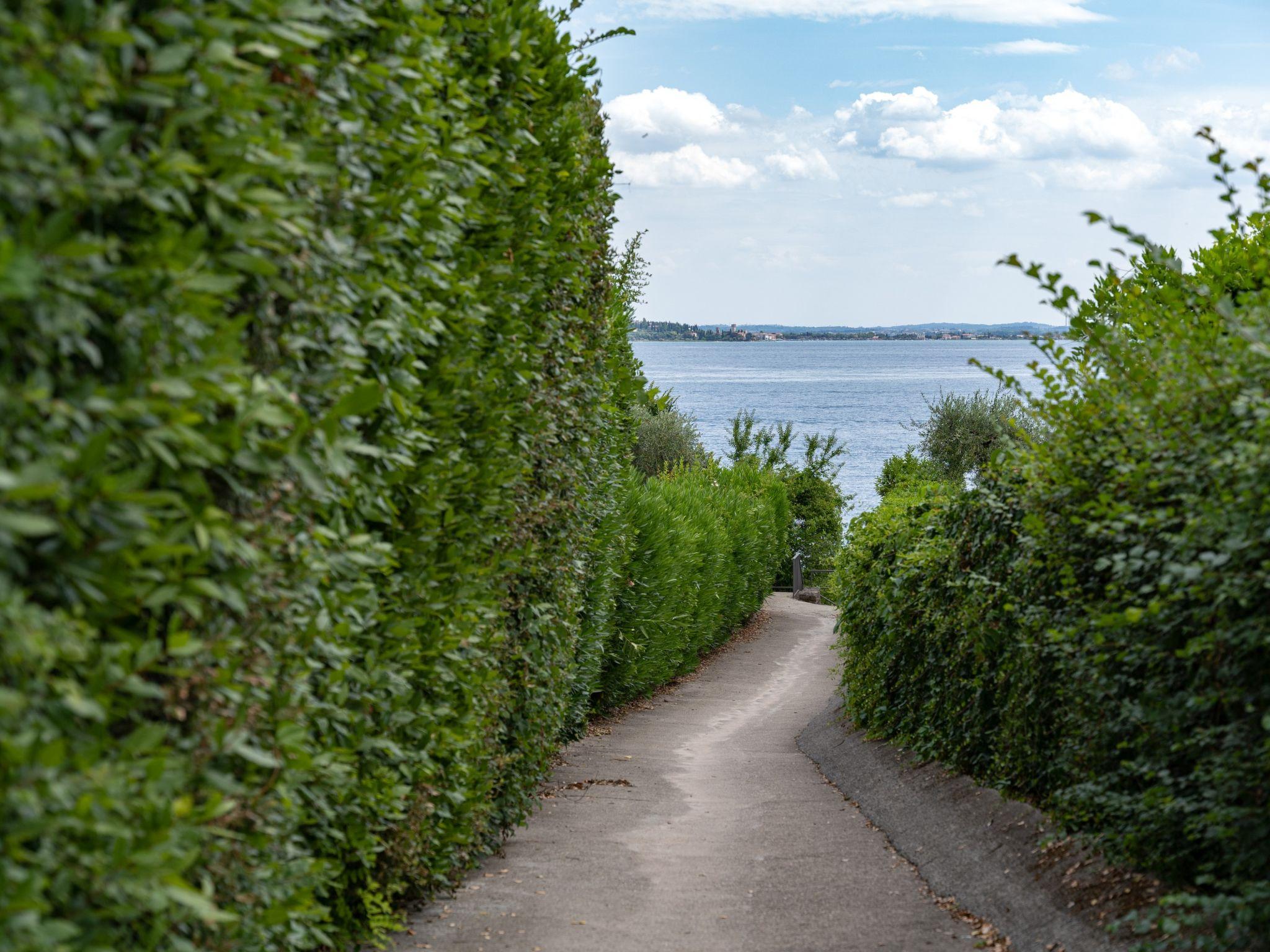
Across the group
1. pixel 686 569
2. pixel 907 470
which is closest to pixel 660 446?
pixel 907 470

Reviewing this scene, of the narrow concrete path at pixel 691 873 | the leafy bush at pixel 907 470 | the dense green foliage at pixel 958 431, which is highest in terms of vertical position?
the dense green foliage at pixel 958 431

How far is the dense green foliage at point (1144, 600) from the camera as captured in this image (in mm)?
3828

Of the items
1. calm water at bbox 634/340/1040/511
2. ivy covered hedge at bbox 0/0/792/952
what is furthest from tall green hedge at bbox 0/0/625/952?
calm water at bbox 634/340/1040/511

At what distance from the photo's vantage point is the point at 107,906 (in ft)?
7.61

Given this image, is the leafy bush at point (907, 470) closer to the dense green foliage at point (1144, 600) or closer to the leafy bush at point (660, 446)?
the leafy bush at point (660, 446)

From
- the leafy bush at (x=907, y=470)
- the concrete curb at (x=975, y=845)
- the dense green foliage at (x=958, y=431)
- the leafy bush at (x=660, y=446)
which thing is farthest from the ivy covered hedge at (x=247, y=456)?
the leafy bush at (x=660, y=446)

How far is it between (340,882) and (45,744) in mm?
2501

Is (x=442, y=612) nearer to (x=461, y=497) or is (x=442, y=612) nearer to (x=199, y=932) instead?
(x=461, y=497)

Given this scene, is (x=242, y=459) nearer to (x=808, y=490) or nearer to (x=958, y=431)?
(x=958, y=431)

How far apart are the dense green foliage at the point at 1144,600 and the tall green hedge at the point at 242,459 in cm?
278

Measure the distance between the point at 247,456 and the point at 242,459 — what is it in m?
0.02

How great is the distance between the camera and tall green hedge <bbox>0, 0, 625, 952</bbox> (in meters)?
2.10

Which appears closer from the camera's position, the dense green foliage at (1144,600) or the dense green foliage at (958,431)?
the dense green foliage at (1144,600)

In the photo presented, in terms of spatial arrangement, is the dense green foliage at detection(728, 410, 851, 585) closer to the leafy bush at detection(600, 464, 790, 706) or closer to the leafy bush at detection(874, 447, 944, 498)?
the leafy bush at detection(874, 447, 944, 498)
